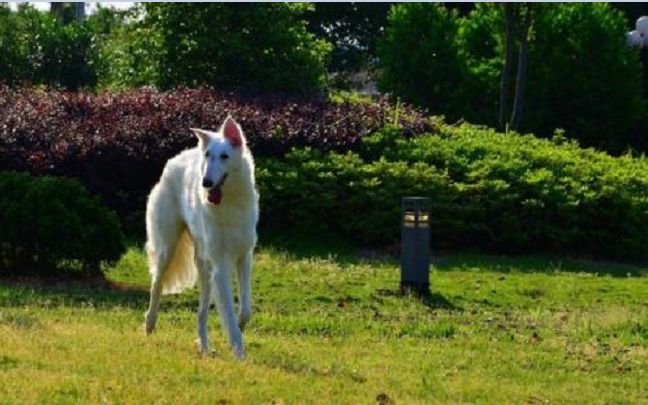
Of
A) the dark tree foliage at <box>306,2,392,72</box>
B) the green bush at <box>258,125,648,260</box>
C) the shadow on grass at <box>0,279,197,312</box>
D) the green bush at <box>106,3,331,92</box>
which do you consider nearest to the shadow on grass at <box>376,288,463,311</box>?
the shadow on grass at <box>0,279,197,312</box>

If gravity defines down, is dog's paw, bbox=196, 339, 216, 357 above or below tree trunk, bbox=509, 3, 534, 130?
below

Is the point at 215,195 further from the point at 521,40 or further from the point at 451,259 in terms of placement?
the point at 521,40

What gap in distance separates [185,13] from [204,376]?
16.1 m

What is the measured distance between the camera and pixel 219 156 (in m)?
10.7

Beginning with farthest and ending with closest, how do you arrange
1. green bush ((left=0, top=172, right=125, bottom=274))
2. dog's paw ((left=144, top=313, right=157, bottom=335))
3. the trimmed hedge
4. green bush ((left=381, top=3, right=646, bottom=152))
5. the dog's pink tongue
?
green bush ((left=381, top=3, right=646, bottom=152)) < the trimmed hedge < green bush ((left=0, top=172, right=125, bottom=274)) < dog's paw ((left=144, top=313, right=157, bottom=335)) < the dog's pink tongue

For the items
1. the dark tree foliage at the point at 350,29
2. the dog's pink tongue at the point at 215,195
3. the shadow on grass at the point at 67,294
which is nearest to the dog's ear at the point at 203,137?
the dog's pink tongue at the point at 215,195

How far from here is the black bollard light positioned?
52.2 ft

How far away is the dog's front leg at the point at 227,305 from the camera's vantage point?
35.6 feet

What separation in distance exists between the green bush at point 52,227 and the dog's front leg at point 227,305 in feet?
16.2

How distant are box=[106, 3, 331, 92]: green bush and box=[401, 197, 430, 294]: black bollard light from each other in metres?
8.62

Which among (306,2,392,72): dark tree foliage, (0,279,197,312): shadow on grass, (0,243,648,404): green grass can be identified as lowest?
(0,279,197,312): shadow on grass

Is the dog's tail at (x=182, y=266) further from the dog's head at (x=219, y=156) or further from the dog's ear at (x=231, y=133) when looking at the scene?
the dog's ear at (x=231, y=133)

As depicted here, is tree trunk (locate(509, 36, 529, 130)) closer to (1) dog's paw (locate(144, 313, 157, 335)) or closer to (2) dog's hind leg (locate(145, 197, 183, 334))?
(2) dog's hind leg (locate(145, 197, 183, 334))

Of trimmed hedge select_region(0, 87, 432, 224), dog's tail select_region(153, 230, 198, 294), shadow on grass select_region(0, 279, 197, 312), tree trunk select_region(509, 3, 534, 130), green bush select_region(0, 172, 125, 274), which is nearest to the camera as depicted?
dog's tail select_region(153, 230, 198, 294)
